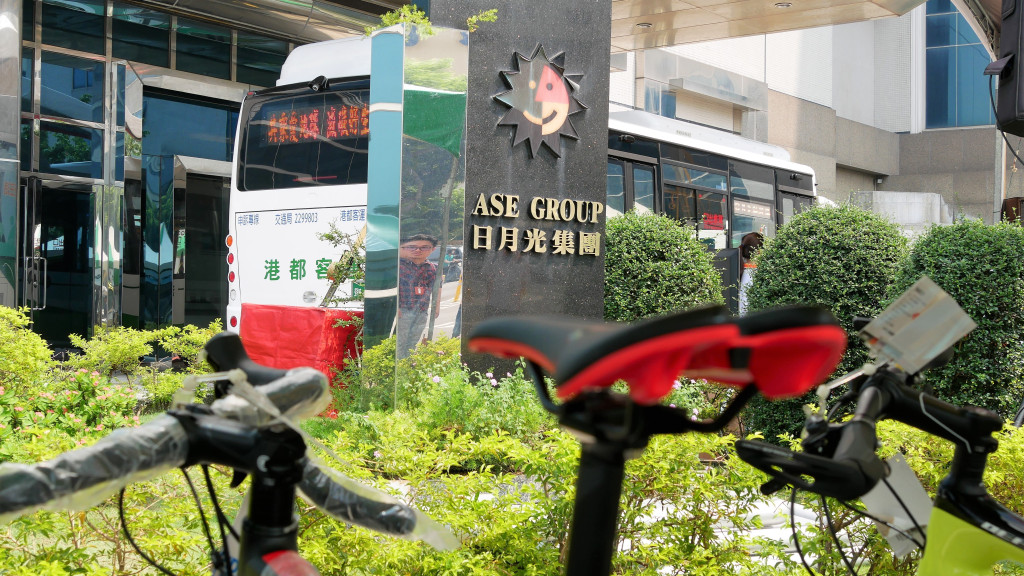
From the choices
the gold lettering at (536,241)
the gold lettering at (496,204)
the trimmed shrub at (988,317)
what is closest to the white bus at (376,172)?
the gold lettering at (496,204)

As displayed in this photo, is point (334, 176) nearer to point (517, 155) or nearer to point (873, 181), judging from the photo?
point (517, 155)

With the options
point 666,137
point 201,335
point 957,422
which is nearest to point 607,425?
point 957,422

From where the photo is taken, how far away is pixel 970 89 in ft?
99.6

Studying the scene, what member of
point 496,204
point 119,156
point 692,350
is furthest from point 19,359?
point 119,156

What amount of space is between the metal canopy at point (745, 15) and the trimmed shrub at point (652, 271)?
3890 mm

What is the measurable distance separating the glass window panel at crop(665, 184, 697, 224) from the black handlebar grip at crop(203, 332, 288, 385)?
977 cm

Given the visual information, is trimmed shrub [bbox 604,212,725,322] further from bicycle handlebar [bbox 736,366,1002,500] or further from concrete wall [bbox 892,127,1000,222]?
concrete wall [bbox 892,127,1000,222]

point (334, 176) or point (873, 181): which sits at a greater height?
point (873, 181)

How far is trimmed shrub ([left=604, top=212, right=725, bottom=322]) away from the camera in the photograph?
7.84 metres

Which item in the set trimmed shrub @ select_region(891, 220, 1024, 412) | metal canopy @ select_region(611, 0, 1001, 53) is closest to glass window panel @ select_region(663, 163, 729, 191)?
metal canopy @ select_region(611, 0, 1001, 53)

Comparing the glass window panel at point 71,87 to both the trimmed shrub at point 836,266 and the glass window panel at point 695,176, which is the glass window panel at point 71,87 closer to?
the glass window panel at point 695,176

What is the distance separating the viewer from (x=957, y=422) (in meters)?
1.65

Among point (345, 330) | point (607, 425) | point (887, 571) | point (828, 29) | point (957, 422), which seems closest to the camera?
point (607, 425)

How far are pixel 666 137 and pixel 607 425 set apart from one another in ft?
34.2
